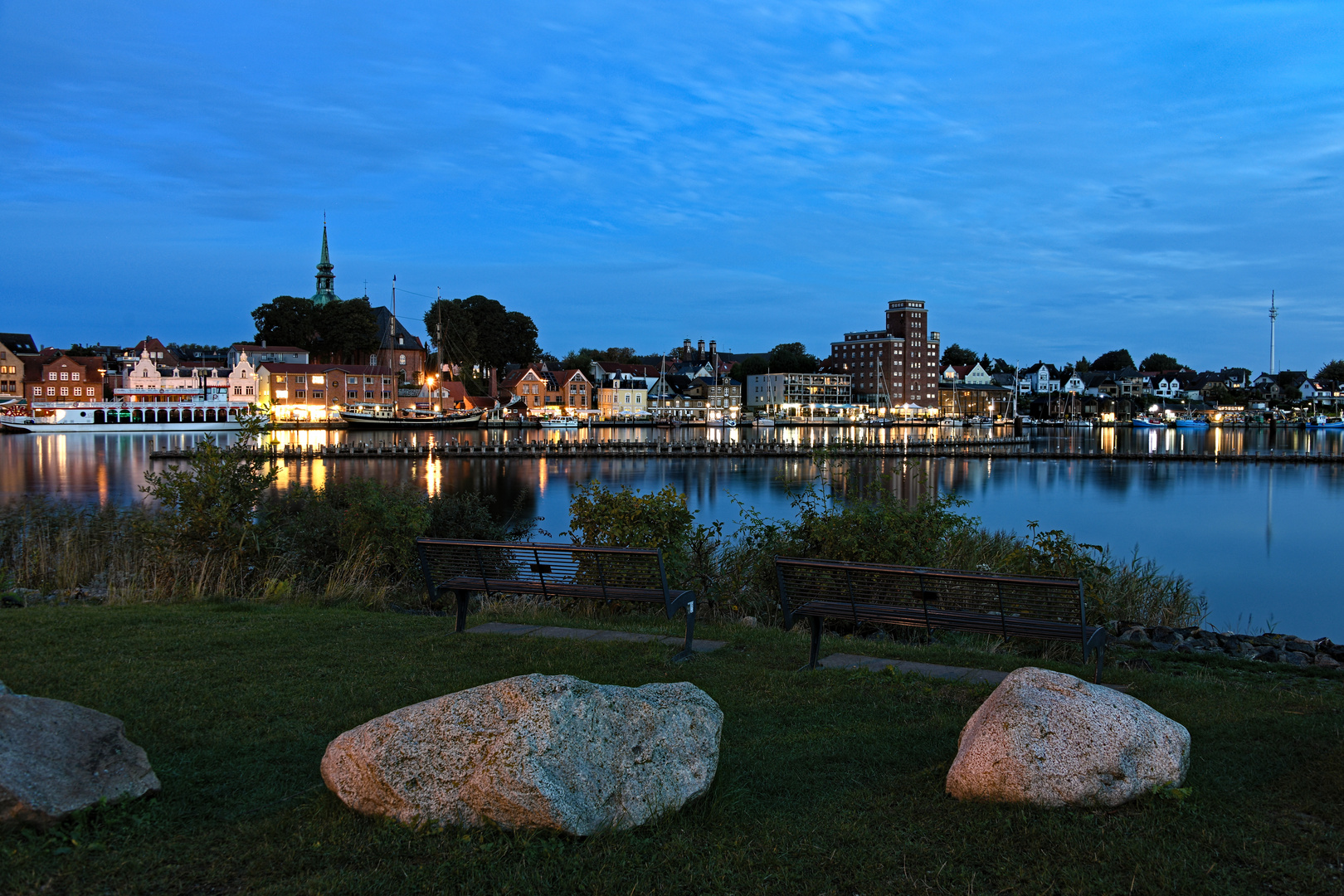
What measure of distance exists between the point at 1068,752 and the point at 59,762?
521cm

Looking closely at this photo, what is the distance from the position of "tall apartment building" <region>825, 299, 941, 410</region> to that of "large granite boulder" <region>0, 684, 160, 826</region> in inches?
6544

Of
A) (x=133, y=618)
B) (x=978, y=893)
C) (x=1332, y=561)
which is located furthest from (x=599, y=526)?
(x=1332, y=561)

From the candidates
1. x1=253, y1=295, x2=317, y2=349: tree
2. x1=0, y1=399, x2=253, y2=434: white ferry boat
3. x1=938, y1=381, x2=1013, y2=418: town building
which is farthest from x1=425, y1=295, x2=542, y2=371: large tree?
x1=938, y1=381, x2=1013, y2=418: town building

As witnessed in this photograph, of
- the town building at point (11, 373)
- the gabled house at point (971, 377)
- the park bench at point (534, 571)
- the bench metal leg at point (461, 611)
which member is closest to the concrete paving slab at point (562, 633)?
the park bench at point (534, 571)

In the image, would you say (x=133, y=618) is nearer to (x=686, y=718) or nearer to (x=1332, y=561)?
(x=686, y=718)

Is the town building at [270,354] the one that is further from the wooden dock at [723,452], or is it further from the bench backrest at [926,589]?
the bench backrest at [926,589]

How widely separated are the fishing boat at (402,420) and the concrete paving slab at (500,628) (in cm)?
10398

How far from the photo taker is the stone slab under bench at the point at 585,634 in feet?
29.1

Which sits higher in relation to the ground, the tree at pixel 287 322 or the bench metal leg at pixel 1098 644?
the tree at pixel 287 322

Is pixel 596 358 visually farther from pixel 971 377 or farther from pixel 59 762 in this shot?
pixel 59 762

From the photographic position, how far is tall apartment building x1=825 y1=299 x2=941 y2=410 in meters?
170

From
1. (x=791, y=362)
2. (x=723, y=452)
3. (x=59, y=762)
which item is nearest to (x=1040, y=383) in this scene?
(x=791, y=362)

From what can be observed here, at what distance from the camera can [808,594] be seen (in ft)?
28.9

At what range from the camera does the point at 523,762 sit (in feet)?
14.4
